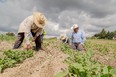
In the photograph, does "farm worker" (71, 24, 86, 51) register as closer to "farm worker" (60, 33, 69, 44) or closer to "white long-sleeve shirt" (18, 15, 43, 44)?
"white long-sleeve shirt" (18, 15, 43, 44)

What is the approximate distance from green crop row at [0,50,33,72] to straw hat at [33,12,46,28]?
1.13 meters

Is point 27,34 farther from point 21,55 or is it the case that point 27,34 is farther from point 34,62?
A: point 34,62

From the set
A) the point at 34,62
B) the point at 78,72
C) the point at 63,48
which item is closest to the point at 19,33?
the point at 63,48

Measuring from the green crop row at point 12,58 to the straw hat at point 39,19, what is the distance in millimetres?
1128

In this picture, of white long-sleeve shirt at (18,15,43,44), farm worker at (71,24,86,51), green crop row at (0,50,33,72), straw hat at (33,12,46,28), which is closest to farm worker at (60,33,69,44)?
farm worker at (71,24,86,51)

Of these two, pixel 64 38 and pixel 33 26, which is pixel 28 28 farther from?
pixel 64 38

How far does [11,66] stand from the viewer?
612cm

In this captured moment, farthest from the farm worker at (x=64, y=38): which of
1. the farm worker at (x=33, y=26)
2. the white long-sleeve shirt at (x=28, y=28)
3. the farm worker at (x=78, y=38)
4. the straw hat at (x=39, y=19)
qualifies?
the straw hat at (x=39, y=19)

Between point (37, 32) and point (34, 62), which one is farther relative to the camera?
point (37, 32)

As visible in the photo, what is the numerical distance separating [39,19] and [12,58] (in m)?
2.01

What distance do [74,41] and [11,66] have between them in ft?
Result: 20.9

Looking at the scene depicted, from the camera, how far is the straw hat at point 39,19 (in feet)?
27.2

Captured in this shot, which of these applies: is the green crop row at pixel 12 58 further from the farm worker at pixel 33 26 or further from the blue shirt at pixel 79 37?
the blue shirt at pixel 79 37

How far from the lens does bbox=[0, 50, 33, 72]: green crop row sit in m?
6.08
